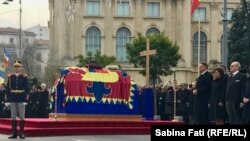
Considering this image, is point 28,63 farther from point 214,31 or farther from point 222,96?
point 222,96

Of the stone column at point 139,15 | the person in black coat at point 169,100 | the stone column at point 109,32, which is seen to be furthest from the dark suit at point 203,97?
the stone column at point 139,15

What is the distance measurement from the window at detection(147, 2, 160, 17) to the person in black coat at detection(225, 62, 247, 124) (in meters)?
78.9

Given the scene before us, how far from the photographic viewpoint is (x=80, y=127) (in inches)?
860

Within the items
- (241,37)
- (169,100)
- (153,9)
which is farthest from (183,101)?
(153,9)

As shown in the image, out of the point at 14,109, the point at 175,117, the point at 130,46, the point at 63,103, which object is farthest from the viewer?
the point at 130,46

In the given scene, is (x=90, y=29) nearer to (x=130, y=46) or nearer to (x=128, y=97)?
(x=130, y=46)

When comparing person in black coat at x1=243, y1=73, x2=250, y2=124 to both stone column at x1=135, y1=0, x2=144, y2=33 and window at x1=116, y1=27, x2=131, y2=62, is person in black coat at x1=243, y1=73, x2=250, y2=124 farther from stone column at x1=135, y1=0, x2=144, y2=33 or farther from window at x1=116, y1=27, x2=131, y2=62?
stone column at x1=135, y1=0, x2=144, y2=33

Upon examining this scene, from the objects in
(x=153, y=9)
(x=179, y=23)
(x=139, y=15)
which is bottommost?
(x=179, y=23)

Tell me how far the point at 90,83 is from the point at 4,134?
360 cm

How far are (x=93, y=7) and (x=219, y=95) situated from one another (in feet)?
251

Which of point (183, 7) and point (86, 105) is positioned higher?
point (183, 7)

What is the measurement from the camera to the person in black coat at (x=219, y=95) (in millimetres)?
17388

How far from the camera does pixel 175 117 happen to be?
95.9ft

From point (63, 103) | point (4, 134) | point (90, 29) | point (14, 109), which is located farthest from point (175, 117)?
point (90, 29)
